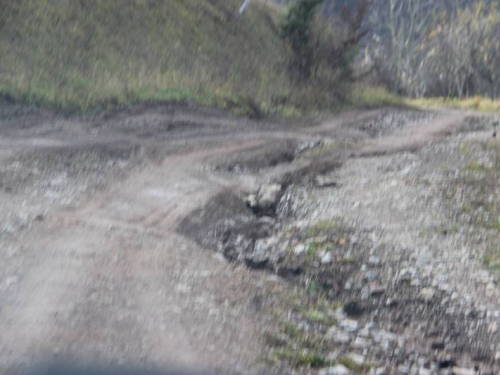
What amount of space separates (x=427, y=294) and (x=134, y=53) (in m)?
14.1

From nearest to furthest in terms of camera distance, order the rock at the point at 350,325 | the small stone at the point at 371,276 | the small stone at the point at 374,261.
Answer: the rock at the point at 350,325, the small stone at the point at 371,276, the small stone at the point at 374,261

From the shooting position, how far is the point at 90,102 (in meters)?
16.2

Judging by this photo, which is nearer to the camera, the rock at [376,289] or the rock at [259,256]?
the rock at [376,289]

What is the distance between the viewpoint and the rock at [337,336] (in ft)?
22.4

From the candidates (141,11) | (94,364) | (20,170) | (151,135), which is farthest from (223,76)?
(94,364)

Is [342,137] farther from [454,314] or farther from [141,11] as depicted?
[454,314]

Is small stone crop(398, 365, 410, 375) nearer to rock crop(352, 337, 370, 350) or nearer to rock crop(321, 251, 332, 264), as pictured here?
rock crop(352, 337, 370, 350)

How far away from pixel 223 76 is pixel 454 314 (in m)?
15.7

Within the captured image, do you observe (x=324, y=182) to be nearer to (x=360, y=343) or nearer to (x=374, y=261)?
(x=374, y=261)

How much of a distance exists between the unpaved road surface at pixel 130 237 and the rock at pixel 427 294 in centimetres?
48

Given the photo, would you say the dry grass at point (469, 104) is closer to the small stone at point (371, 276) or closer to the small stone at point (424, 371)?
the small stone at point (371, 276)

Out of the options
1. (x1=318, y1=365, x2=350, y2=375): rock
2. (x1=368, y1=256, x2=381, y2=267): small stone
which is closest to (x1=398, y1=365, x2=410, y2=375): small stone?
(x1=318, y1=365, x2=350, y2=375): rock

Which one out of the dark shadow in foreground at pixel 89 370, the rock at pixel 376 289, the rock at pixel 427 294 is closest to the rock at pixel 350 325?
the rock at pixel 376 289

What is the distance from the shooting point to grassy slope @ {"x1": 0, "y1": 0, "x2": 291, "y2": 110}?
1669 cm
